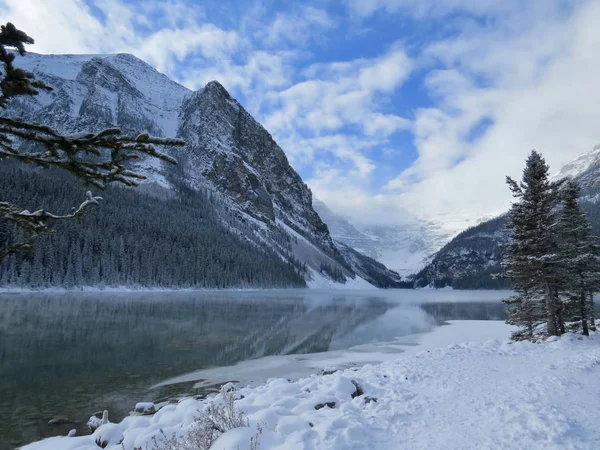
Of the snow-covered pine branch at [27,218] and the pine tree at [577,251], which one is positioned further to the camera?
the pine tree at [577,251]

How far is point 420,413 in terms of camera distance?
31.2ft

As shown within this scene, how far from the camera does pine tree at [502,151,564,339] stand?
23.5 metres

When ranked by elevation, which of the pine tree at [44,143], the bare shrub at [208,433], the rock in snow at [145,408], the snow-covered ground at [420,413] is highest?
the pine tree at [44,143]

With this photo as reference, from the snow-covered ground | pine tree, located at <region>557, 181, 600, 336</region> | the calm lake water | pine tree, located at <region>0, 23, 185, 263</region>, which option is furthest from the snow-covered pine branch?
pine tree, located at <region>557, 181, 600, 336</region>

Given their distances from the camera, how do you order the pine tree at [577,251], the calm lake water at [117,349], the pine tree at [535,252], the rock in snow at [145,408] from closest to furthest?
1. the rock in snow at [145,408]
2. the calm lake water at [117,349]
3. the pine tree at [535,252]
4. the pine tree at [577,251]

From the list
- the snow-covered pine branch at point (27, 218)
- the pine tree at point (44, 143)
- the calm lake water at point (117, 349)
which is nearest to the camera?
the pine tree at point (44, 143)

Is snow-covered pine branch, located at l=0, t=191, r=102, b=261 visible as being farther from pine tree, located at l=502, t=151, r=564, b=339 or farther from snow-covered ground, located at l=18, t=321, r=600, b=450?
pine tree, located at l=502, t=151, r=564, b=339

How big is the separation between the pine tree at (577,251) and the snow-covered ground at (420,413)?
10.9 m

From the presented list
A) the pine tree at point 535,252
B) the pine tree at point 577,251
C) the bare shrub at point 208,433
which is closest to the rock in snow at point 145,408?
the bare shrub at point 208,433

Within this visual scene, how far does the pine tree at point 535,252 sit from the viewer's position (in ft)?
77.2

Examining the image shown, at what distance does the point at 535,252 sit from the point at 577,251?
4155 mm

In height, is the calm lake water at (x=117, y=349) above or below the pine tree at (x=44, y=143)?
below

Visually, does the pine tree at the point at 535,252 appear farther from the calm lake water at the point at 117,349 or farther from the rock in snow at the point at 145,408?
the rock in snow at the point at 145,408

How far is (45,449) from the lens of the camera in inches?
362
